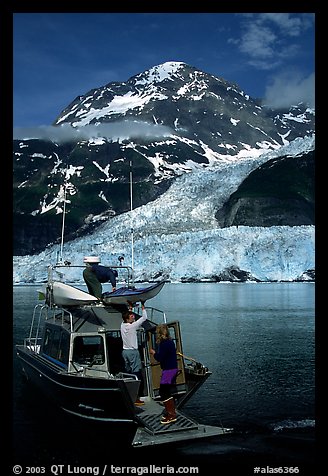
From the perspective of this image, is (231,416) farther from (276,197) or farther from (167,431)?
(276,197)

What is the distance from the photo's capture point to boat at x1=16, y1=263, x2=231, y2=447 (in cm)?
914

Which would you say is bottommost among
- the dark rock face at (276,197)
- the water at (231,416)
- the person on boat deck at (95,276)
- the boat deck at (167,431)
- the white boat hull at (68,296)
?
the water at (231,416)

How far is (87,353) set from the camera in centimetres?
1088

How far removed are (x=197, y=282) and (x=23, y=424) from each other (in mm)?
55194

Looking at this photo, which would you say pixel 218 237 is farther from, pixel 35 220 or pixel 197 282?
pixel 35 220

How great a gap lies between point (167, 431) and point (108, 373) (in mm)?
1658

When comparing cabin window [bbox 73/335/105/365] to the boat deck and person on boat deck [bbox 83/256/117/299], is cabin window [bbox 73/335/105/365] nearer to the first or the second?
person on boat deck [bbox 83/256/117/299]

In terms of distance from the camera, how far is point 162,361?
30.2 ft

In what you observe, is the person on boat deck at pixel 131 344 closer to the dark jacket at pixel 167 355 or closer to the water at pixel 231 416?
the dark jacket at pixel 167 355

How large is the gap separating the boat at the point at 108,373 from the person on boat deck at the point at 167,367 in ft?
0.59

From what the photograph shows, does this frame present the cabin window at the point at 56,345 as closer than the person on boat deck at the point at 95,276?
Yes

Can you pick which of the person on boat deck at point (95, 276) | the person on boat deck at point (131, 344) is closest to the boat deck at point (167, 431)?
the person on boat deck at point (131, 344)

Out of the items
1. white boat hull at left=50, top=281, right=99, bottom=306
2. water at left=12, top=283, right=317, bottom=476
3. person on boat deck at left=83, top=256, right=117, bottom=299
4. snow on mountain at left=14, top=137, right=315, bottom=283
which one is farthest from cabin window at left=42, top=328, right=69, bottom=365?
snow on mountain at left=14, top=137, right=315, bottom=283

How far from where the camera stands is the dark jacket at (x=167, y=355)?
359 inches
